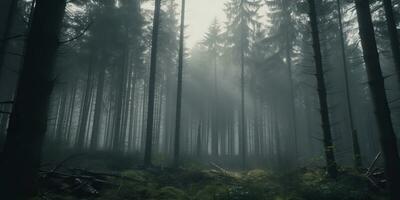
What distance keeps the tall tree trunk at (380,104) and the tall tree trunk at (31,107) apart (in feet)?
23.7

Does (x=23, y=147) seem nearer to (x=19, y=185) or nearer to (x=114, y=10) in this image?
(x=19, y=185)

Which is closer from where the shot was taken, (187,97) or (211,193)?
(211,193)

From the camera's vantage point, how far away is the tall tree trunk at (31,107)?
8.71 ft

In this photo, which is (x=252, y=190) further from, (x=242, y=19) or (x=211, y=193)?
(x=242, y=19)

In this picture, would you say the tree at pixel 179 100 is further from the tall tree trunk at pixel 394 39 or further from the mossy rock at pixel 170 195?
the tall tree trunk at pixel 394 39

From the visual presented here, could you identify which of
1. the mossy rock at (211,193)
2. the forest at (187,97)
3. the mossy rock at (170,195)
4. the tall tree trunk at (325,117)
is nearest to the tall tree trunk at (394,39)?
the forest at (187,97)

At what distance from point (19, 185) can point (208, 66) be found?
37.7 m

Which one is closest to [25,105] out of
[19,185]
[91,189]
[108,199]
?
[19,185]

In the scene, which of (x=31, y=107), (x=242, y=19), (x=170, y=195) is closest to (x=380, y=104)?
(x=170, y=195)

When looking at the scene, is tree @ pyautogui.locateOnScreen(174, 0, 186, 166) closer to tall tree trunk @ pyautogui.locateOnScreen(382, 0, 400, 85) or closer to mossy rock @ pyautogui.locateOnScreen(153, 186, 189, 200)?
mossy rock @ pyautogui.locateOnScreen(153, 186, 189, 200)

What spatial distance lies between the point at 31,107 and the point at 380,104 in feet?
24.4

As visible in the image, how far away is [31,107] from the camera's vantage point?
110 inches

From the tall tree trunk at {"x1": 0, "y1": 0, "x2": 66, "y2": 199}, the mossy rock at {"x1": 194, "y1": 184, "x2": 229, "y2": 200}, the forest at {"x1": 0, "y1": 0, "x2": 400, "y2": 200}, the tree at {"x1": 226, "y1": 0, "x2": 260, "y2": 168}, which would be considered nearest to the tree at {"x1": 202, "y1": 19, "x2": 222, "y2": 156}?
the forest at {"x1": 0, "y1": 0, "x2": 400, "y2": 200}

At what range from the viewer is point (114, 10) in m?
24.8
